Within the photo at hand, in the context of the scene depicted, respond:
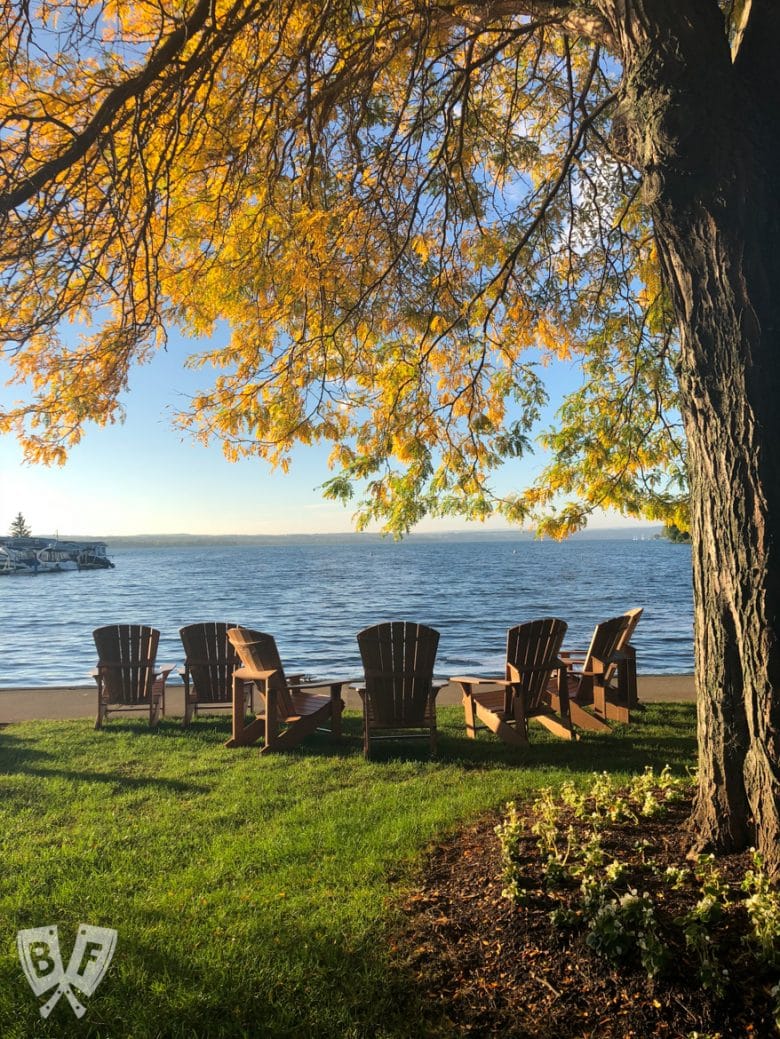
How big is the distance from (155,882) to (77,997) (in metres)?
0.95

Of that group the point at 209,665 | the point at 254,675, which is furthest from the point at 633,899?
the point at 209,665

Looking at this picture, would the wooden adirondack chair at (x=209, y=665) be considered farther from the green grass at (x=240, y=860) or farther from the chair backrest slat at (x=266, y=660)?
the chair backrest slat at (x=266, y=660)

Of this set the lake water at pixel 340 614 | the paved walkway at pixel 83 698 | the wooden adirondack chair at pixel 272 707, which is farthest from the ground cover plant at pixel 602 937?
the lake water at pixel 340 614

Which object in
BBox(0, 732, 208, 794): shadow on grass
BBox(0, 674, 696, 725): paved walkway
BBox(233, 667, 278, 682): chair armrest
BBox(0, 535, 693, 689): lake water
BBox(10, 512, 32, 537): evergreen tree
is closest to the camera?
BBox(0, 732, 208, 794): shadow on grass

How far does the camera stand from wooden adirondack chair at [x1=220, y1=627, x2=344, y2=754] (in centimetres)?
677

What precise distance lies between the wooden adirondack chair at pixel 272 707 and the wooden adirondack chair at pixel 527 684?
1.36 meters

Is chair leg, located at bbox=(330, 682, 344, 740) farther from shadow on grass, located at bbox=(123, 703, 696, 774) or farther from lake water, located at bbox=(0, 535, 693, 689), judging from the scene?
lake water, located at bbox=(0, 535, 693, 689)

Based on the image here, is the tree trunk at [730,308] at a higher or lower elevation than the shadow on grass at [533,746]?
higher

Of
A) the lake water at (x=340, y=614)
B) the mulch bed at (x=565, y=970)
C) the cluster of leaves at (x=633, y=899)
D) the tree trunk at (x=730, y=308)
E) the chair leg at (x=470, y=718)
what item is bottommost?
the lake water at (x=340, y=614)

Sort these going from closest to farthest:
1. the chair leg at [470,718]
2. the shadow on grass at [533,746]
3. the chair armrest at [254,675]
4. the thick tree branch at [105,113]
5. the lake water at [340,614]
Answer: the thick tree branch at [105,113] < the shadow on grass at [533,746] < the chair armrest at [254,675] < the chair leg at [470,718] < the lake water at [340,614]

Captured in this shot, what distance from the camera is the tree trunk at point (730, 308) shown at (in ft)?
9.34

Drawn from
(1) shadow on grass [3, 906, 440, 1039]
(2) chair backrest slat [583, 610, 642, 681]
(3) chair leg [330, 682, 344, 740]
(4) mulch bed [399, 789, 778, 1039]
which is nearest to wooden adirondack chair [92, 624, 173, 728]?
(3) chair leg [330, 682, 344, 740]

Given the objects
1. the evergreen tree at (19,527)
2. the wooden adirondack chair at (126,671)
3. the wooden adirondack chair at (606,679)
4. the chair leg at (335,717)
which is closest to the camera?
the chair leg at (335,717)

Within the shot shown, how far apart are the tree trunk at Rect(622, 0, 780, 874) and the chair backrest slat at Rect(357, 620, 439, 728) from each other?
3.83m
